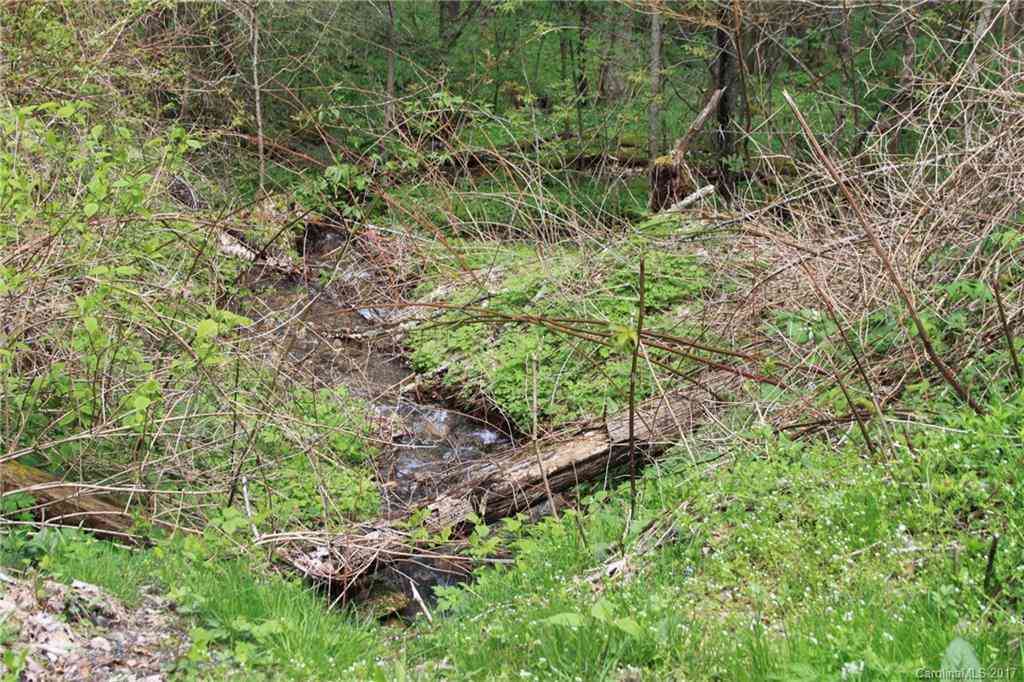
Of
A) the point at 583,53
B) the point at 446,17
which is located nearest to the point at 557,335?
the point at 583,53

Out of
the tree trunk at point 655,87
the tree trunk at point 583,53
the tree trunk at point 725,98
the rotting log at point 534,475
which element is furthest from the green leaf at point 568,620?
the tree trunk at point 583,53

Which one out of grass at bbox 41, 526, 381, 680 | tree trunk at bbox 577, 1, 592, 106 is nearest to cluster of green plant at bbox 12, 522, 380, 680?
grass at bbox 41, 526, 381, 680

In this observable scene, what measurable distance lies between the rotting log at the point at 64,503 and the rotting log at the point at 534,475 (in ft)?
3.44

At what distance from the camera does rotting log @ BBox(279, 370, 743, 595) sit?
5926mm

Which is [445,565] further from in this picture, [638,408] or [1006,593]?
[1006,593]

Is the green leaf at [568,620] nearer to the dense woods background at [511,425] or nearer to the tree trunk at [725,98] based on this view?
the dense woods background at [511,425]

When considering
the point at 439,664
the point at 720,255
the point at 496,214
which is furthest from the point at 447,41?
the point at 439,664

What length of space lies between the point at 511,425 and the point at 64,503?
13.2 ft

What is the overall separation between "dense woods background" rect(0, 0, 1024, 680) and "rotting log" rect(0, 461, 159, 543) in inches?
1.2

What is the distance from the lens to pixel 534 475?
6480 mm

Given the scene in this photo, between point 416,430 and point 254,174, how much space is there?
4.89 m

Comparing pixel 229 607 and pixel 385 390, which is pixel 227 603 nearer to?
pixel 229 607

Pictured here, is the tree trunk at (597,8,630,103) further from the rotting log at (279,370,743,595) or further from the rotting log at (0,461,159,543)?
the rotting log at (0,461,159,543)

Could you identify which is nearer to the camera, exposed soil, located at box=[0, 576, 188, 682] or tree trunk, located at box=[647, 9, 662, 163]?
exposed soil, located at box=[0, 576, 188, 682]
